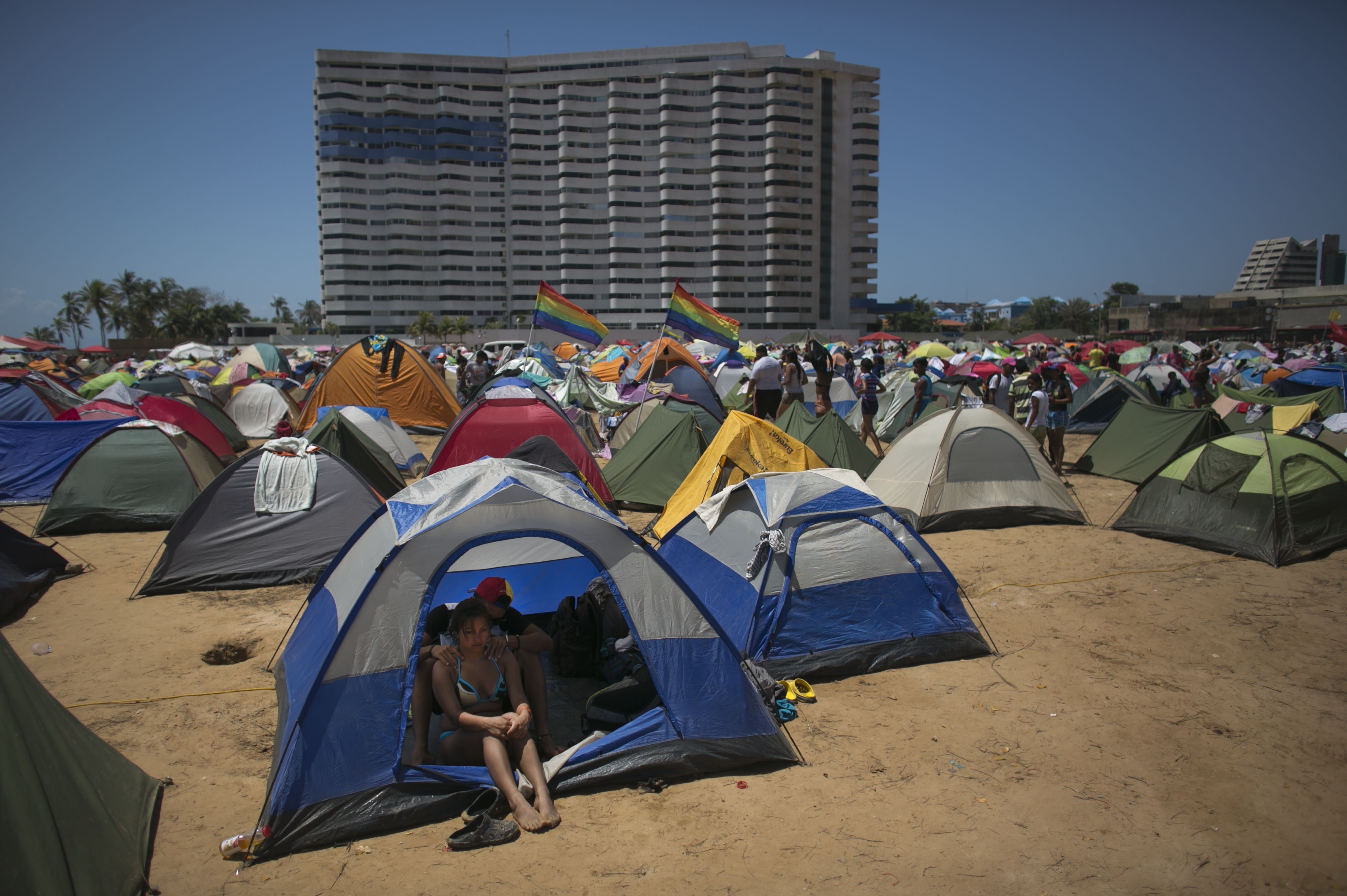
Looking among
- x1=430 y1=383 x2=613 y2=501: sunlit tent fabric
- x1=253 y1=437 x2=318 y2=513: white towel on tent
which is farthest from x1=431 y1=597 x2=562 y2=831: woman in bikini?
x1=430 y1=383 x2=613 y2=501: sunlit tent fabric

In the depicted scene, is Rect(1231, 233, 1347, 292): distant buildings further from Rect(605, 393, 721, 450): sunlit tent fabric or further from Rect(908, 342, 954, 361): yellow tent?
Rect(605, 393, 721, 450): sunlit tent fabric

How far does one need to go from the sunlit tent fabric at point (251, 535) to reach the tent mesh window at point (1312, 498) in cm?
966

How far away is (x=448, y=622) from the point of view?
5.00 m

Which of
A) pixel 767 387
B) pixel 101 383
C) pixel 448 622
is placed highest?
pixel 767 387

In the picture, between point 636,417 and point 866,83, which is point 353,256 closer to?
point 866,83

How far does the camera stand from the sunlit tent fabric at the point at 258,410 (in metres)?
17.0

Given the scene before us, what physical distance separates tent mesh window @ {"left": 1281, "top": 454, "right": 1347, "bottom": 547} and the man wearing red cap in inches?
316

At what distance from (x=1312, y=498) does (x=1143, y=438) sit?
4.16 metres

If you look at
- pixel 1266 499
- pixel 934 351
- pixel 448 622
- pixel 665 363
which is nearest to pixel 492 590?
pixel 448 622

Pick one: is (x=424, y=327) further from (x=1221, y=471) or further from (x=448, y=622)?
(x=448, y=622)

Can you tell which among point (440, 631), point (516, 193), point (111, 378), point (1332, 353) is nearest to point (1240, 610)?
point (440, 631)

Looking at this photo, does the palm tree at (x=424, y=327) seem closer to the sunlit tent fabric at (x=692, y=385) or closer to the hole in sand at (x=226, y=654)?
the sunlit tent fabric at (x=692, y=385)

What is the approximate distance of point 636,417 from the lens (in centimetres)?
1441

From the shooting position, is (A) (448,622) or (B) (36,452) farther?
(B) (36,452)
